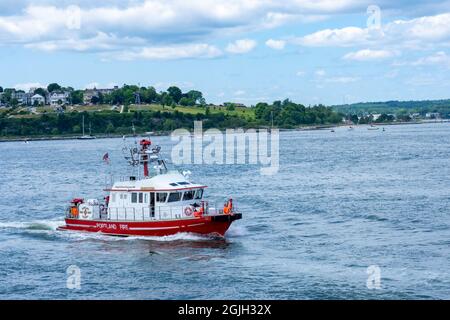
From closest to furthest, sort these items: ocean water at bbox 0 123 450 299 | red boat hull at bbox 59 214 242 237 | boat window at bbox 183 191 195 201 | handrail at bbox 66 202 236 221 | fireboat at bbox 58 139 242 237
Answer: ocean water at bbox 0 123 450 299 < red boat hull at bbox 59 214 242 237 < fireboat at bbox 58 139 242 237 < handrail at bbox 66 202 236 221 < boat window at bbox 183 191 195 201

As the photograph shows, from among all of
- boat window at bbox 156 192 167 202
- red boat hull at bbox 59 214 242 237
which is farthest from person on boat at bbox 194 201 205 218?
boat window at bbox 156 192 167 202

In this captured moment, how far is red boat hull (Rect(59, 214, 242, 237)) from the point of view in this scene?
54594mm

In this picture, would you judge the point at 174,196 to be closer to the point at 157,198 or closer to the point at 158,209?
the point at 157,198

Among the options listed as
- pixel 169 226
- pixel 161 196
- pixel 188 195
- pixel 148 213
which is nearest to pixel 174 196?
pixel 161 196

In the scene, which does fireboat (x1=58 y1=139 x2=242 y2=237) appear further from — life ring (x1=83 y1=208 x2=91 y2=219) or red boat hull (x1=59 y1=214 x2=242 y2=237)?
life ring (x1=83 y1=208 x2=91 y2=219)

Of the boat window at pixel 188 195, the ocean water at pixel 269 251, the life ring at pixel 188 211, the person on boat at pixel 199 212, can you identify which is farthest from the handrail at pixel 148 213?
the ocean water at pixel 269 251

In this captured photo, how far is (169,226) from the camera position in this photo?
181ft

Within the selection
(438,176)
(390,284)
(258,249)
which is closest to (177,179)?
(258,249)

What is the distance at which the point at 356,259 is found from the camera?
154ft

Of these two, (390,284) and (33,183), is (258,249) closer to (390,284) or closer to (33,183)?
(390,284)

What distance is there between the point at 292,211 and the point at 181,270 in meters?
23.6

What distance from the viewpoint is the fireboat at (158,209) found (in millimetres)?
54875

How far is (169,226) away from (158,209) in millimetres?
1586

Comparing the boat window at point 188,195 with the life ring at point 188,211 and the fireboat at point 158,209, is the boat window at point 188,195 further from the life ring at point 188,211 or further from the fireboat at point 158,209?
the life ring at point 188,211
